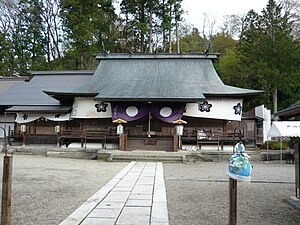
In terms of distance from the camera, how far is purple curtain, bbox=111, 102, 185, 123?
15.5 metres

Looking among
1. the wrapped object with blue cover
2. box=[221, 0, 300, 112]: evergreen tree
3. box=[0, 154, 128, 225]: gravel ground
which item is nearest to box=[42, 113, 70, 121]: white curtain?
box=[0, 154, 128, 225]: gravel ground

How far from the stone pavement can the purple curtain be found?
8217 mm

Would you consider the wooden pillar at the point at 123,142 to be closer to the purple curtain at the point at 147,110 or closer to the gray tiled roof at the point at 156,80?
the purple curtain at the point at 147,110

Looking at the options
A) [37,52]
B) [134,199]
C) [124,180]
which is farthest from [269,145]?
[37,52]

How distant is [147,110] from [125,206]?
35.6ft

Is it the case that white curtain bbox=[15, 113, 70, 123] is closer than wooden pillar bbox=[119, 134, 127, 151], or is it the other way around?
wooden pillar bbox=[119, 134, 127, 151]

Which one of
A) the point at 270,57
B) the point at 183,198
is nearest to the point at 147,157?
the point at 183,198

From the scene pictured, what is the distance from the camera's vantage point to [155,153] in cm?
1354

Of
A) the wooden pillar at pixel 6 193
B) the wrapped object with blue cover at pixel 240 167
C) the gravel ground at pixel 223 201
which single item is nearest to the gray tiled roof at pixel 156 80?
the gravel ground at pixel 223 201

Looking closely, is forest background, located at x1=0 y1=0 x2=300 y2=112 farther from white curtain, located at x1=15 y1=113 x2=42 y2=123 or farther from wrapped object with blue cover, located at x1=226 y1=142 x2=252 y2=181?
wrapped object with blue cover, located at x1=226 y1=142 x2=252 y2=181

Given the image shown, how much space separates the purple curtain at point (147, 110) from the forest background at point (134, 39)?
405 inches

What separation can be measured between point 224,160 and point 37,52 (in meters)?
25.7

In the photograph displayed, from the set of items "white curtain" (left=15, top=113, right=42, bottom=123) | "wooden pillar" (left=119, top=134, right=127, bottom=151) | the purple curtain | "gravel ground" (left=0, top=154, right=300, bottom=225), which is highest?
the purple curtain

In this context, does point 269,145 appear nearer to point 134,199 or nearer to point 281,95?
point 281,95
